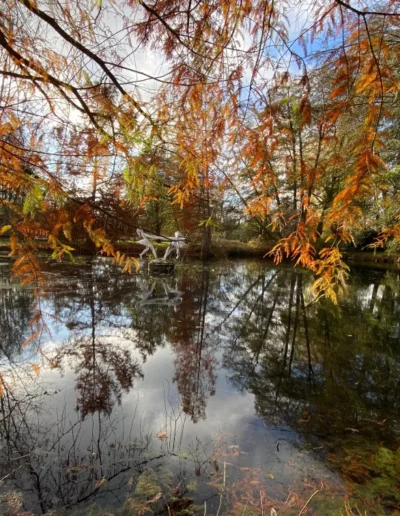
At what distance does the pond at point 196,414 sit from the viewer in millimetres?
2418

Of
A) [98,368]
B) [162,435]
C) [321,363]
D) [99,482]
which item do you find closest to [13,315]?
[98,368]

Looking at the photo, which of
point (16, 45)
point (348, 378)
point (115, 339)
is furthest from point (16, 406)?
point (348, 378)

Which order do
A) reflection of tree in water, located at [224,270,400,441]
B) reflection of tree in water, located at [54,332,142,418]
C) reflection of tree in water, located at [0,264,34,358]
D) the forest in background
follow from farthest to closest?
reflection of tree in water, located at [0,264,34,358], reflection of tree in water, located at [54,332,142,418], reflection of tree in water, located at [224,270,400,441], the forest in background

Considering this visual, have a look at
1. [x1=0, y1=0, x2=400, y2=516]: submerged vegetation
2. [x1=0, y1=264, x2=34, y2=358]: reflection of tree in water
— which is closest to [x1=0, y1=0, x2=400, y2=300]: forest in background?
[x1=0, y1=0, x2=400, y2=516]: submerged vegetation

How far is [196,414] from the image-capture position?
3.61 m

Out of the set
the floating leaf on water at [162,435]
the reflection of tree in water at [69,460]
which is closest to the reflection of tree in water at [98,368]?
the reflection of tree in water at [69,460]

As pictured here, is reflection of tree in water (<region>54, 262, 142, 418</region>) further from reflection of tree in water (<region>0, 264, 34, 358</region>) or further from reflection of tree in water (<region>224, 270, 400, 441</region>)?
reflection of tree in water (<region>224, 270, 400, 441</region>)

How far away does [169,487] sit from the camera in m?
2.49

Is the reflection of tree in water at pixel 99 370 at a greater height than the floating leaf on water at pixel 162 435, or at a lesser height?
greater

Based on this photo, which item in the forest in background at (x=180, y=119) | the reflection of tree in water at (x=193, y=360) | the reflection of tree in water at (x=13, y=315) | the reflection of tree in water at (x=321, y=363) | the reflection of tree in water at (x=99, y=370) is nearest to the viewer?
the forest in background at (x=180, y=119)

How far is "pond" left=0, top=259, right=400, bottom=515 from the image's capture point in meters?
2.42

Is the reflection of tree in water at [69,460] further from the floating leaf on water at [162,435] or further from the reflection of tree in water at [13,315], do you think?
the reflection of tree in water at [13,315]

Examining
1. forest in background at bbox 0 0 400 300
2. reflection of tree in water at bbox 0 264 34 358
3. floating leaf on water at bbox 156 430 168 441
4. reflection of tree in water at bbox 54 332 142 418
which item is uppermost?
forest in background at bbox 0 0 400 300

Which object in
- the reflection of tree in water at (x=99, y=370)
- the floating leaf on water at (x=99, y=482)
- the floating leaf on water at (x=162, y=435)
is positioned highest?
the floating leaf on water at (x=99, y=482)
